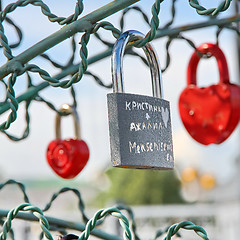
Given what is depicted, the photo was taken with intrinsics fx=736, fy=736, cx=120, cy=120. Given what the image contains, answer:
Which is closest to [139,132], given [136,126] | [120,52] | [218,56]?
[136,126]

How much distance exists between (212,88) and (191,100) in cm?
5

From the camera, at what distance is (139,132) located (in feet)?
3.17

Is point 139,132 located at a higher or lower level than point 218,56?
lower

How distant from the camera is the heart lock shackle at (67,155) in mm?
1459

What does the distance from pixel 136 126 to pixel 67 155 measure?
0.53 meters

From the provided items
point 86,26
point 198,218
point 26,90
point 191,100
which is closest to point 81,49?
point 86,26

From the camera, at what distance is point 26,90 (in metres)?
1.35

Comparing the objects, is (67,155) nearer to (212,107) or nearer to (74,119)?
(74,119)

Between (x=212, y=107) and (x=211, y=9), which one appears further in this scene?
(x=212, y=107)

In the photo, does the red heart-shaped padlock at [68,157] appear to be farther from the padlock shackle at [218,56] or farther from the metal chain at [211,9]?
the metal chain at [211,9]

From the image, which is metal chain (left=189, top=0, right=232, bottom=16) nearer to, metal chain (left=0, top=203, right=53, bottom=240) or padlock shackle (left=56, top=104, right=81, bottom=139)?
metal chain (left=0, top=203, right=53, bottom=240)

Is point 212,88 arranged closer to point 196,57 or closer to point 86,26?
point 196,57

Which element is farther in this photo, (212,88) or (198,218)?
(198,218)

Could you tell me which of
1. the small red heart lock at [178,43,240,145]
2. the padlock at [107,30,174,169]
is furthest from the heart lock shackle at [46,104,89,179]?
the padlock at [107,30,174,169]
